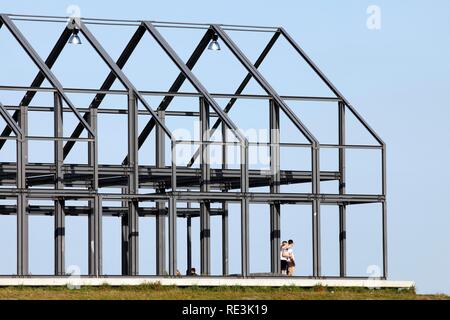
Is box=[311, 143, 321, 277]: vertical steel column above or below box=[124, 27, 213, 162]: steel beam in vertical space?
below

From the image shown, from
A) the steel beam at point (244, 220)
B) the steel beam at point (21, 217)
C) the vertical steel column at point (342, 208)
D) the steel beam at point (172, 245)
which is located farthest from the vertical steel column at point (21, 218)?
the vertical steel column at point (342, 208)

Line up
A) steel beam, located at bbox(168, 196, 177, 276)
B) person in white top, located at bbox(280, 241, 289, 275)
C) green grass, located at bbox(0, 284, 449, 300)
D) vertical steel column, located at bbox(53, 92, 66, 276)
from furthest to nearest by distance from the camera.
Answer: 1. person in white top, located at bbox(280, 241, 289, 275)
2. vertical steel column, located at bbox(53, 92, 66, 276)
3. steel beam, located at bbox(168, 196, 177, 276)
4. green grass, located at bbox(0, 284, 449, 300)

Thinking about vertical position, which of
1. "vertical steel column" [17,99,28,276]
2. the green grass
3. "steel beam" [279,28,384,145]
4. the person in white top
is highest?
"steel beam" [279,28,384,145]

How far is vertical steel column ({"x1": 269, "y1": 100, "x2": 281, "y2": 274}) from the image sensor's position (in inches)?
2259

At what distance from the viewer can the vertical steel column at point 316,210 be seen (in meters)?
55.6

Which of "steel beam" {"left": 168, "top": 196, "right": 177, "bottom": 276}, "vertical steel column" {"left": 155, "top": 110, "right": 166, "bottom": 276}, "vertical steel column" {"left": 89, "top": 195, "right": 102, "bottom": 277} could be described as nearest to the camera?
"vertical steel column" {"left": 89, "top": 195, "right": 102, "bottom": 277}

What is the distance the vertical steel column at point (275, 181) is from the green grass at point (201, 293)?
3.98 m

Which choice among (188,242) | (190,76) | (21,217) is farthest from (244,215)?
(188,242)

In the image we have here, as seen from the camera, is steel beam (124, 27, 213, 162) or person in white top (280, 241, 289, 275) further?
steel beam (124, 27, 213, 162)

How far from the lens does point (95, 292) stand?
50594 millimetres

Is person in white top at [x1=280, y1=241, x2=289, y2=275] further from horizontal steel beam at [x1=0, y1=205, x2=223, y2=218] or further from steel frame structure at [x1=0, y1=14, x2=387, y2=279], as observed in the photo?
horizontal steel beam at [x1=0, y1=205, x2=223, y2=218]

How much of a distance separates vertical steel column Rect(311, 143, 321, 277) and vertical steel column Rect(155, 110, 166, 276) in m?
5.56

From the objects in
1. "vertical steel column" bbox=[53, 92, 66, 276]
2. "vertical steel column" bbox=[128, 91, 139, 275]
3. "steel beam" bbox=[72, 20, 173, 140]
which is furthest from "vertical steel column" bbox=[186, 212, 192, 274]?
"steel beam" bbox=[72, 20, 173, 140]
